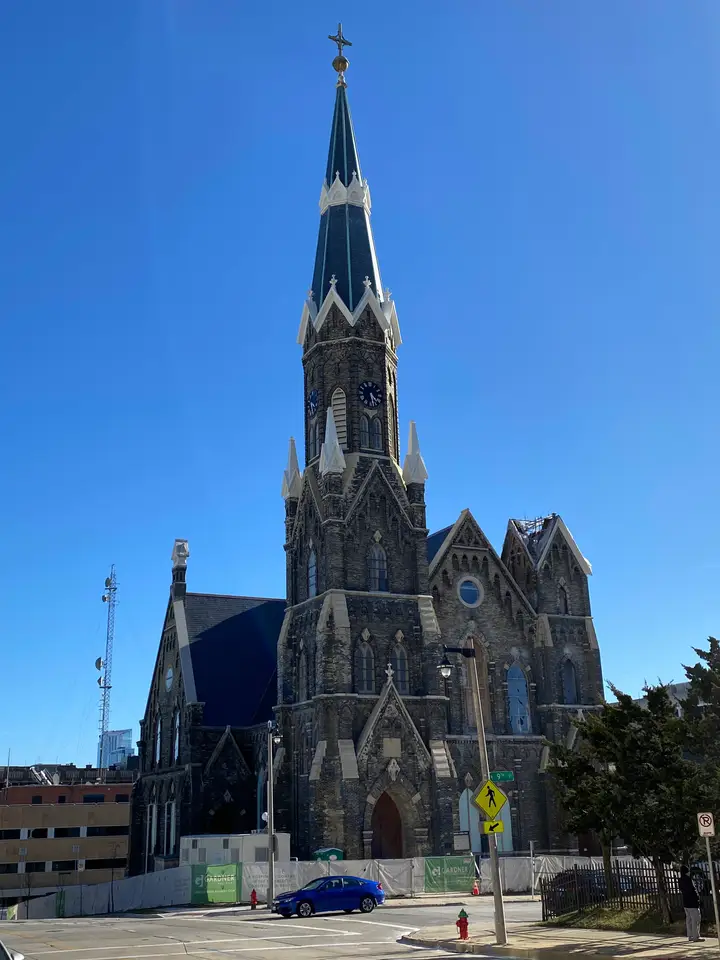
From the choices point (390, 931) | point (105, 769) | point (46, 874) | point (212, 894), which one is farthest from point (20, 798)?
point (390, 931)

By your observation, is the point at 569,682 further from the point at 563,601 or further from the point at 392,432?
the point at 392,432

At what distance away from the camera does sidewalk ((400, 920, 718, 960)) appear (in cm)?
1912

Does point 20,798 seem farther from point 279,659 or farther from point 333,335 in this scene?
point 333,335

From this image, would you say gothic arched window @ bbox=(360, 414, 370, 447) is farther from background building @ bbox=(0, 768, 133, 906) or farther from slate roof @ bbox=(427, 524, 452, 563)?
background building @ bbox=(0, 768, 133, 906)

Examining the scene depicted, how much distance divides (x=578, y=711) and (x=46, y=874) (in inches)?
2461

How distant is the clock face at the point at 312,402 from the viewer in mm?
54375

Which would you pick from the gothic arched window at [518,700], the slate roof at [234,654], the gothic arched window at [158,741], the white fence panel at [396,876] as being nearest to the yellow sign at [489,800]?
the white fence panel at [396,876]

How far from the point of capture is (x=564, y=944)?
2100 centimetres

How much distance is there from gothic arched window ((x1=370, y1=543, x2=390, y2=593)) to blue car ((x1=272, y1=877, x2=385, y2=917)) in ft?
57.5

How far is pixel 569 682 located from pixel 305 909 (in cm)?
2458

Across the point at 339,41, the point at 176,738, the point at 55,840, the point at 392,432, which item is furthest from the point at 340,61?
the point at 55,840

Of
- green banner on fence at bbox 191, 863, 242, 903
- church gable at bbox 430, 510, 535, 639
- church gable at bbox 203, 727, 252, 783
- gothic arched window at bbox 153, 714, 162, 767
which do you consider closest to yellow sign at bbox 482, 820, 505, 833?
green banner on fence at bbox 191, 863, 242, 903

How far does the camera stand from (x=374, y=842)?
4662cm

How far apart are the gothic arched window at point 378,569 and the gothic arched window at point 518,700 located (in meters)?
8.82
